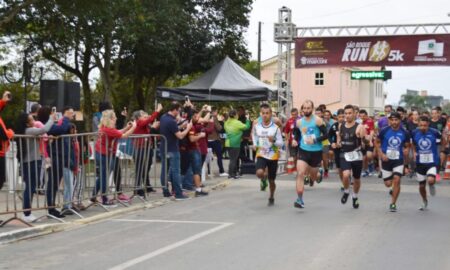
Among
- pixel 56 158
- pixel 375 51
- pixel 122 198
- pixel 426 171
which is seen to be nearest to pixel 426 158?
pixel 426 171

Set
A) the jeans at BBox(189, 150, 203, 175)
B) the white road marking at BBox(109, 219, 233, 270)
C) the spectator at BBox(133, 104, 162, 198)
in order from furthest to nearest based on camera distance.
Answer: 1. the jeans at BBox(189, 150, 203, 175)
2. the spectator at BBox(133, 104, 162, 198)
3. the white road marking at BBox(109, 219, 233, 270)

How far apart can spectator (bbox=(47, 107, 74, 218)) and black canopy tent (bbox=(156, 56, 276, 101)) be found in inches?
386

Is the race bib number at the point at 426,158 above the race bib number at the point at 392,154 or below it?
→ below

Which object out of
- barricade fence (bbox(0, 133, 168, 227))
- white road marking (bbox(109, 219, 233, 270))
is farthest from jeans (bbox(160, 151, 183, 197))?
white road marking (bbox(109, 219, 233, 270))

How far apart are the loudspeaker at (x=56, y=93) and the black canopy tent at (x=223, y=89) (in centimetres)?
398

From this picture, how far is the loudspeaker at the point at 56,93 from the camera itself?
1739 cm

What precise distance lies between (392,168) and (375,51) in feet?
41.2

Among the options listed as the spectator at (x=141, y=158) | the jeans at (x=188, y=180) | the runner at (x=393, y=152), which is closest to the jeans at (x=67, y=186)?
the spectator at (x=141, y=158)

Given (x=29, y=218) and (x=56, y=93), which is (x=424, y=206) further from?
(x=56, y=93)

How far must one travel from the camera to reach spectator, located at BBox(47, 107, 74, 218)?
35.7 ft

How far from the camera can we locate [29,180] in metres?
10.4

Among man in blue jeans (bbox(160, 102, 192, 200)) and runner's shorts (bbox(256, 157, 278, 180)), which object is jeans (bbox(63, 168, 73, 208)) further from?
runner's shorts (bbox(256, 157, 278, 180))

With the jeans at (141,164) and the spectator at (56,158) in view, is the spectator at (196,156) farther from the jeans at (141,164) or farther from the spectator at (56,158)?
the spectator at (56,158)

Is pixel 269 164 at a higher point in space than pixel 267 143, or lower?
lower
